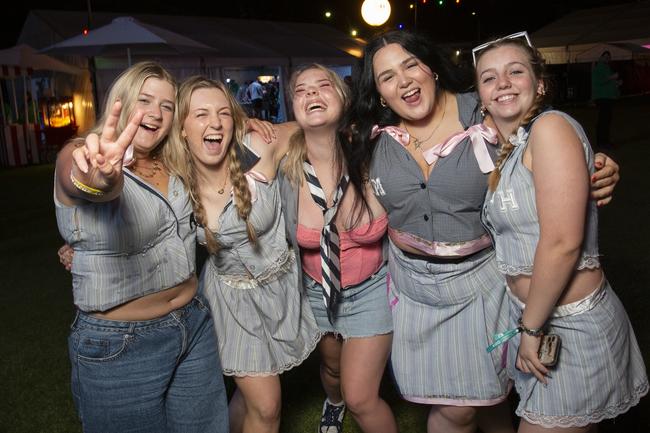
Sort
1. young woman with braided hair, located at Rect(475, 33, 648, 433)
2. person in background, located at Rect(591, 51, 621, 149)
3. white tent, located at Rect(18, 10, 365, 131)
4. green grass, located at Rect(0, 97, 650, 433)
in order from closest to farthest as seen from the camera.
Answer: young woman with braided hair, located at Rect(475, 33, 648, 433) < green grass, located at Rect(0, 97, 650, 433) < person in background, located at Rect(591, 51, 621, 149) < white tent, located at Rect(18, 10, 365, 131)

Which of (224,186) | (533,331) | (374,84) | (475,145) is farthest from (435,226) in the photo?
(224,186)

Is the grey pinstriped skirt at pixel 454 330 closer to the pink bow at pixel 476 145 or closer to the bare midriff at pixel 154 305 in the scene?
the pink bow at pixel 476 145

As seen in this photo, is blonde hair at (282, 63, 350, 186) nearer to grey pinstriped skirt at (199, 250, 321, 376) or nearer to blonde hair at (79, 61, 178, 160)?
grey pinstriped skirt at (199, 250, 321, 376)

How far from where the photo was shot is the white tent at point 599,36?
24125 millimetres

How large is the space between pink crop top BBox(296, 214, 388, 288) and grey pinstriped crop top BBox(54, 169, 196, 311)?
759mm

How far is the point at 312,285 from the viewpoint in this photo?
324cm

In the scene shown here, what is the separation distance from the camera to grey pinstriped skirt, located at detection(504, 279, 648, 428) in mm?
2238

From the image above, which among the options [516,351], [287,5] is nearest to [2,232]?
[516,351]

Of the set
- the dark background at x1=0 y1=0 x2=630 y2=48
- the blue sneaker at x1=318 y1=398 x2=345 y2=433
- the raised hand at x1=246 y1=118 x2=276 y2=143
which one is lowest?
the blue sneaker at x1=318 y1=398 x2=345 y2=433

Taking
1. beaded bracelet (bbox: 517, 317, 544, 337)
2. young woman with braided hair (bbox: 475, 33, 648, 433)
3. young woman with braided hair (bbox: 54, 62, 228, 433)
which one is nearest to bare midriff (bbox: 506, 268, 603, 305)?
young woman with braided hair (bbox: 475, 33, 648, 433)

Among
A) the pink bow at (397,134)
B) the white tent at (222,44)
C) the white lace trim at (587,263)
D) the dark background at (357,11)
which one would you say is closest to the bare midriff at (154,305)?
the pink bow at (397,134)

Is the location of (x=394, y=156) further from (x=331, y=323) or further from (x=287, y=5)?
(x=287, y=5)

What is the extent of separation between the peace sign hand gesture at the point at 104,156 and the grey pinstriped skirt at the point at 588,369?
1658mm

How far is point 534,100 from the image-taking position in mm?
2389
